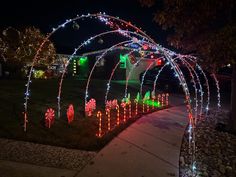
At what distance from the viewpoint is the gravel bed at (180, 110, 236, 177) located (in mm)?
6090

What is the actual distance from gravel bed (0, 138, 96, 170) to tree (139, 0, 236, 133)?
12.9ft

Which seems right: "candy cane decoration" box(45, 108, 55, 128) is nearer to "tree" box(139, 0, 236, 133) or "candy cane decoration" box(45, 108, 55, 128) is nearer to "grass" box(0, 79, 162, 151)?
"grass" box(0, 79, 162, 151)

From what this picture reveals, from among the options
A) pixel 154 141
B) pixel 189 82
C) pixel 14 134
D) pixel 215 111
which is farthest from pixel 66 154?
pixel 189 82

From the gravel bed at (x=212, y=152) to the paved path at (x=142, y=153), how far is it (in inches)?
9.1

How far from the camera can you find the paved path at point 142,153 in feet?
18.0

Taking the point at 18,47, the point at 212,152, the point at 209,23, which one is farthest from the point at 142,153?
the point at 18,47

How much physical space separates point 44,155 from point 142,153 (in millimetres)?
2118

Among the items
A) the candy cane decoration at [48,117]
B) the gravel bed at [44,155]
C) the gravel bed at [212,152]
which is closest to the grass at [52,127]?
the candy cane decoration at [48,117]

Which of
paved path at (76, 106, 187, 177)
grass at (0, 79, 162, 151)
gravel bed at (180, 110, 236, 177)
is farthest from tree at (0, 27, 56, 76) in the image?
gravel bed at (180, 110, 236, 177)

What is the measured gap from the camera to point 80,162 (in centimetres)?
580

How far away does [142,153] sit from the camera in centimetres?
659

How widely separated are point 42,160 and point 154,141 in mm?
3059

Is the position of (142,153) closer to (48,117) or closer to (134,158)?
(134,158)

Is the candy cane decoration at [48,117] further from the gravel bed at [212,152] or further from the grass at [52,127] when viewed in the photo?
the gravel bed at [212,152]
